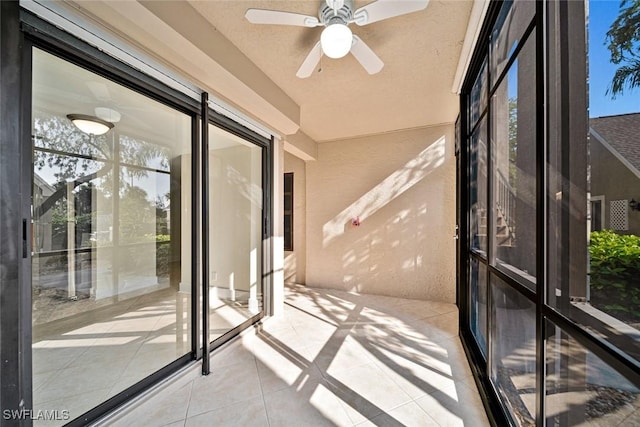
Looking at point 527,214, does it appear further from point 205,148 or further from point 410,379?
point 205,148

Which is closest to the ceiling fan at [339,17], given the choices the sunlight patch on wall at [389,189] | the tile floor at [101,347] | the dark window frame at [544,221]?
the dark window frame at [544,221]

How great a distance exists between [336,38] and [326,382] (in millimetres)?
2392

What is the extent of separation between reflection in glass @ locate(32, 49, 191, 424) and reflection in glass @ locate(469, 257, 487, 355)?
2.47 m

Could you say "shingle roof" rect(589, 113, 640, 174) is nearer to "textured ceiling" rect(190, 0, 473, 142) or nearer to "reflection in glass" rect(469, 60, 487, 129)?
"reflection in glass" rect(469, 60, 487, 129)

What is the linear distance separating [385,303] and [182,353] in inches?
109

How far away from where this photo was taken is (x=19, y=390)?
1.14 m

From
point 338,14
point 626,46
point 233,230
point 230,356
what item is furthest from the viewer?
point 233,230

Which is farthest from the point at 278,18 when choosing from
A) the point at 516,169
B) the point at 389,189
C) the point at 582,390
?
the point at 389,189

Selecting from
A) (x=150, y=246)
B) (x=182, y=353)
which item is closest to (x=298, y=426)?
(x=182, y=353)

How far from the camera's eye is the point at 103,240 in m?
1.84

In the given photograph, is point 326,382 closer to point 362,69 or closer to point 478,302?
point 478,302

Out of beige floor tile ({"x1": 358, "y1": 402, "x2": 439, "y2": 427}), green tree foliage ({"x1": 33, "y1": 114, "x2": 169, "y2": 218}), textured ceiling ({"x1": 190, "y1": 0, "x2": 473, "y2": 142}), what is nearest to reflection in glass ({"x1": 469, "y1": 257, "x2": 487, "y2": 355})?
beige floor tile ({"x1": 358, "y1": 402, "x2": 439, "y2": 427})

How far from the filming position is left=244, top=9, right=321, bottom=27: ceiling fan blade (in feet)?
4.63

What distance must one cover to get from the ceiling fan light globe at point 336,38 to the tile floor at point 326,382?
2.29 metres
